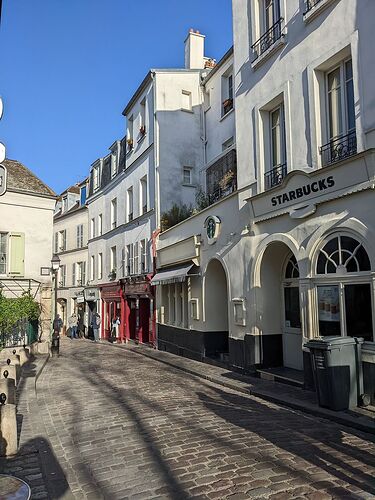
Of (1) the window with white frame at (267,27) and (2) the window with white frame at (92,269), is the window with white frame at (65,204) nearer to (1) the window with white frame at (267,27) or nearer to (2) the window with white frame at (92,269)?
(2) the window with white frame at (92,269)

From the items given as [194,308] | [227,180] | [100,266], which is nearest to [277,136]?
[227,180]

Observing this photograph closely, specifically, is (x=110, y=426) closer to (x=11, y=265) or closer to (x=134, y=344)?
(x=11, y=265)

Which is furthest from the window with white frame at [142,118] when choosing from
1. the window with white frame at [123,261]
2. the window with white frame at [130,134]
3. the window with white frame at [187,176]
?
the window with white frame at [123,261]

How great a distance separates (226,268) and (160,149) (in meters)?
8.59

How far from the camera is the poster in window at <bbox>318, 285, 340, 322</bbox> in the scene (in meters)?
8.09

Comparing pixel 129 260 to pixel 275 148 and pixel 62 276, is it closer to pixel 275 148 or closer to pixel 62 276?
pixel 275 148

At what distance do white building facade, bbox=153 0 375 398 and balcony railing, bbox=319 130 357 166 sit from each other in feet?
0.08

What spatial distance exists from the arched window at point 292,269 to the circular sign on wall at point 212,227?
279cm

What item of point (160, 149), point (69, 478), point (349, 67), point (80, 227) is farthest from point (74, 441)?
point (80, 227)

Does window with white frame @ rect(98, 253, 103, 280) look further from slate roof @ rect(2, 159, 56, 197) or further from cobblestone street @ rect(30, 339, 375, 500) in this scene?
cobblestone street @ rect(30, 339, 375, 500)

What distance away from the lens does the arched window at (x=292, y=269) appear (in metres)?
10.2

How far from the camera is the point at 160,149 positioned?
18828mm

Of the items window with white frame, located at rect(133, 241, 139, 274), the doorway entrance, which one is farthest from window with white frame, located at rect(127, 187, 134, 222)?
the doorway entrance

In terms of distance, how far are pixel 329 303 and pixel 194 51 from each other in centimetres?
1659
